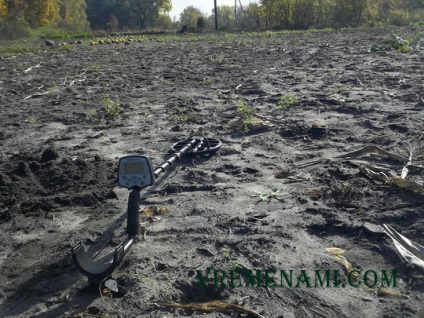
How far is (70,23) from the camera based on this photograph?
49.6 m

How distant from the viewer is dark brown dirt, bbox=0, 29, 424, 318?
2.99 meters

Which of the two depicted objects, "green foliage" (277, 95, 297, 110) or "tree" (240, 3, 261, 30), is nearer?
"green foliage" (277, 95, 297, 110)

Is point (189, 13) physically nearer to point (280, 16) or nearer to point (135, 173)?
point (280, 16)

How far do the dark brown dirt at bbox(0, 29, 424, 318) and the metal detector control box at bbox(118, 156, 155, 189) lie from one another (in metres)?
0.42

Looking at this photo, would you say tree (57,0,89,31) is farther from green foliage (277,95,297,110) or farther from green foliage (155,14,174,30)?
green foliage (277,95,297,110)

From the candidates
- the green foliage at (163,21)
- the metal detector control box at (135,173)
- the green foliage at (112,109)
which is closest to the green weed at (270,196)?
the metal detector control box at (135,173)

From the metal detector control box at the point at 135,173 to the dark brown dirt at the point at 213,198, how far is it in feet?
1.37

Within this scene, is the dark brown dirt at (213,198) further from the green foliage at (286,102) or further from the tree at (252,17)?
the tree at (252,17)

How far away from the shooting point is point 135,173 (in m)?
3.67

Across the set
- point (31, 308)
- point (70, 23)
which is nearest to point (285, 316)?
point (31, 308)

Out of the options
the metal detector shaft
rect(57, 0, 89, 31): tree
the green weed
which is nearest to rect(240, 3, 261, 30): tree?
rect(57, 0, 89, 31): tree

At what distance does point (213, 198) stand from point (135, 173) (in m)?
0.99

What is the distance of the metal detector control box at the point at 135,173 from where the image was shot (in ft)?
12.0

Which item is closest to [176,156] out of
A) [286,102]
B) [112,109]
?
[112,109]
